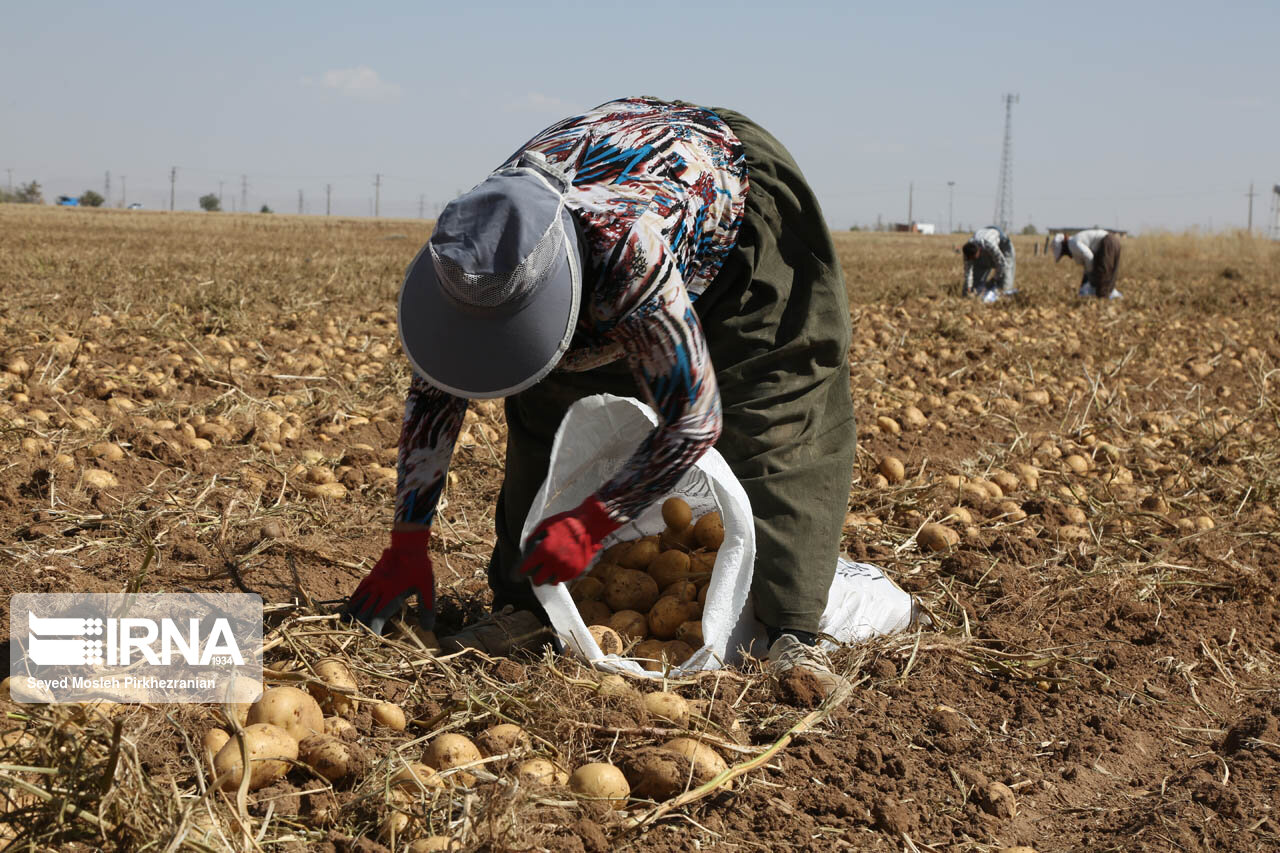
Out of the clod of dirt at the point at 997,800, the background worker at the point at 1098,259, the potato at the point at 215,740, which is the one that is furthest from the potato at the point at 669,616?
the background worker at the point at 1098,259

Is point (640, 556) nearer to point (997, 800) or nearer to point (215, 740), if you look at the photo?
point (997, 800)

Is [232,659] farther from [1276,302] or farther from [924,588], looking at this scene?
[1276,302]

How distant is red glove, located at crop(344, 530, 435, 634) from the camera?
2357mm

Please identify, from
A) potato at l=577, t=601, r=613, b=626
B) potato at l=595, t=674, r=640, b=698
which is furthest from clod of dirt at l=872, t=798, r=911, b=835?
potato at l=577, t=601, r=613, b=626

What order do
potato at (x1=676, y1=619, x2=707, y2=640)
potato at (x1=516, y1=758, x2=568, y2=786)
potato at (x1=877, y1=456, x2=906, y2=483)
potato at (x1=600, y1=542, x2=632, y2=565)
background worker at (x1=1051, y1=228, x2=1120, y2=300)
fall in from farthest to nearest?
background worker at (x1=1051, y1=228, x2=1120, y2=300) → potato at (x1=877, y1=456, x2=906, y2=483) → potato at (x1=600, y1=542, x2=632, y2=565) → potato at (x1=676, y1=619, x2=707, y2=640) → potato at (x1=516, y1=758, x2=568, y2=786)

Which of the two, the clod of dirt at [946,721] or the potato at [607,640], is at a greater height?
the potato at [607,640]

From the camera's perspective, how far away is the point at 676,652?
2.54 metres

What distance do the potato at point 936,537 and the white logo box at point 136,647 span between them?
196 centimetres

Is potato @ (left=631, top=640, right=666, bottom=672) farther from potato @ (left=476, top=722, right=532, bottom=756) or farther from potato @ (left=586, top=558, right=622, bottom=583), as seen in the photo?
potato @ (left=476, top=722, right=532, bottom=756)

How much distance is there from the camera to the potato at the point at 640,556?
287 cm

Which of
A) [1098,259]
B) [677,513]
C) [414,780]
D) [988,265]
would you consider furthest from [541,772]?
[1098,259]

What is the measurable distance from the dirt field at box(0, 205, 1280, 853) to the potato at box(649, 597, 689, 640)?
0.91 feet

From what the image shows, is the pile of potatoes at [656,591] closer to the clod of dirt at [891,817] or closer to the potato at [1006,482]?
the clod of dirt at [891,817]

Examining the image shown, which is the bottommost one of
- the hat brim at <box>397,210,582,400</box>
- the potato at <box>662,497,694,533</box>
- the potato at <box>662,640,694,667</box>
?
the potato at <box>662,640,694,667</box>
